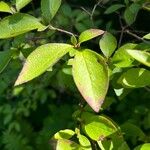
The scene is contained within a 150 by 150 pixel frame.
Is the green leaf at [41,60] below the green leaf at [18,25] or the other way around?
below

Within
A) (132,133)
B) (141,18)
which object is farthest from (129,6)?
(141,18)

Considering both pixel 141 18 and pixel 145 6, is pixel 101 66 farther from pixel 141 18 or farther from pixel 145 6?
pixel 141 18

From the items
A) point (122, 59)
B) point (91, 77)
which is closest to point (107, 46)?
point (122, 59)

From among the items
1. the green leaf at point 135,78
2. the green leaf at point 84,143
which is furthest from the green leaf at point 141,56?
the green leaf at point 84,143

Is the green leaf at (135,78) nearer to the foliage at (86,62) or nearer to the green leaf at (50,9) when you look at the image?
the foliage at (86,62)

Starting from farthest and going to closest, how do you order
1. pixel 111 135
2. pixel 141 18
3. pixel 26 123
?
pixel 26 123, pixel 141 18, pixel 111 135

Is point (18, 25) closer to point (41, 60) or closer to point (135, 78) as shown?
point (41, 60)
